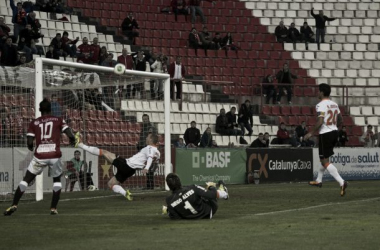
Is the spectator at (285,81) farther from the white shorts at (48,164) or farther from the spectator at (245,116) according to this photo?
the white shorts at (48,164)

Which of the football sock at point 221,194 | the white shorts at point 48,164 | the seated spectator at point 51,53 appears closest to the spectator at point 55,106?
the seated spectator at point 51,53

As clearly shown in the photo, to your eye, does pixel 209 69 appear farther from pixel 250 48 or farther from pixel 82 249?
pixel 82 249

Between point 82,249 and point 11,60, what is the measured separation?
61.0ft

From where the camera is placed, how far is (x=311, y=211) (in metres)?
15.7

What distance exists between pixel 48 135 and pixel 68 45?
1648cm

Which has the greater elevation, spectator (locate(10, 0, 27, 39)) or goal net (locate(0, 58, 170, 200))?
spectator (locate(10, 0, 27, 39))

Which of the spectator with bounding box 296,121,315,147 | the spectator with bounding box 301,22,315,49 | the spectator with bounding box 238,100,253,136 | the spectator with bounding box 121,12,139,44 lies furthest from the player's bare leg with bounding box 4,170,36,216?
the spectator with bounding box 301,22,315,49

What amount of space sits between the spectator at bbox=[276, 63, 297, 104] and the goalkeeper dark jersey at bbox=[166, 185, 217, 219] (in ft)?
70.3

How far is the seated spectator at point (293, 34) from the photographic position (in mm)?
41031

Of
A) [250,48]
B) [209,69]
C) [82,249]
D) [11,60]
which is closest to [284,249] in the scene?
[82,249]

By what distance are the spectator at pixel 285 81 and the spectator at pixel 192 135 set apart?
6324 mm

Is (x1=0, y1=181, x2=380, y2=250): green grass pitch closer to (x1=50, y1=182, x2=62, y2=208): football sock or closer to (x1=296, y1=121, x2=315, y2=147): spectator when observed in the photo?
(x1=50, y1=182, x2=62, y2=208): football sock

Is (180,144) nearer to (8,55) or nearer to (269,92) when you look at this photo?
(8,55)

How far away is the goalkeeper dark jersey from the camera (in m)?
14.0
